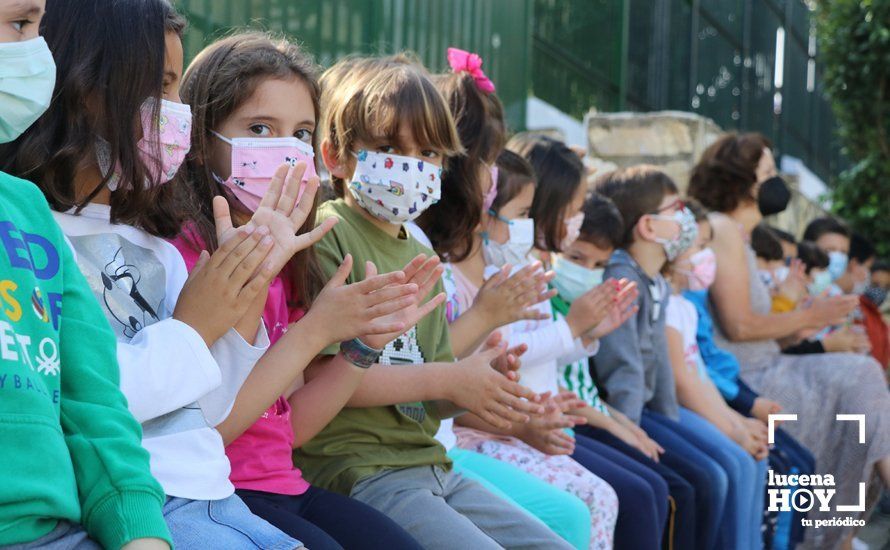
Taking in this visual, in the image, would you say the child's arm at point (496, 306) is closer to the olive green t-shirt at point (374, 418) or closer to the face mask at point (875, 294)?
the olive green t-shirt at point (374, 418)

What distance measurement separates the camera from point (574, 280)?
447cm

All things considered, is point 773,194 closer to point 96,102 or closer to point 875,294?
point 875,294

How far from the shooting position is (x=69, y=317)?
5.78 ft

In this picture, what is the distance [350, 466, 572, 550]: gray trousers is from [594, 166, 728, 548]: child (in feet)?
5.10

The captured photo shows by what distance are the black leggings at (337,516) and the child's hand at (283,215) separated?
21.3 inches

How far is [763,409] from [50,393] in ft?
14.9

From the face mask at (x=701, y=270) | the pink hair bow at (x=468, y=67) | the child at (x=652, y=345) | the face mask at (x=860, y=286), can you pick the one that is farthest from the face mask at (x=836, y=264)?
the pink hair bow at (x=468, y=67)

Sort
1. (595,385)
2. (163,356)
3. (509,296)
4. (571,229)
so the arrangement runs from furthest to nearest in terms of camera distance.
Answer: (595,385), (571,229), (509,296), (163,356)

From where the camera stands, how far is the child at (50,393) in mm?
1561

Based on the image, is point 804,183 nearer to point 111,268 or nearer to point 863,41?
point 863,41

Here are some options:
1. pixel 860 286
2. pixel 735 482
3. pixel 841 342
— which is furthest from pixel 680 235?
pixel 860 286

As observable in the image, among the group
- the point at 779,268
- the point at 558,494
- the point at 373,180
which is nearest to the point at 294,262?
the point at 373,180

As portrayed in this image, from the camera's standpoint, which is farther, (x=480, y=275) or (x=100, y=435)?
(x=480, y=275)

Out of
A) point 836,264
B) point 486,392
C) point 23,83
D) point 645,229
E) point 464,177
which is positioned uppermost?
point 23,83
